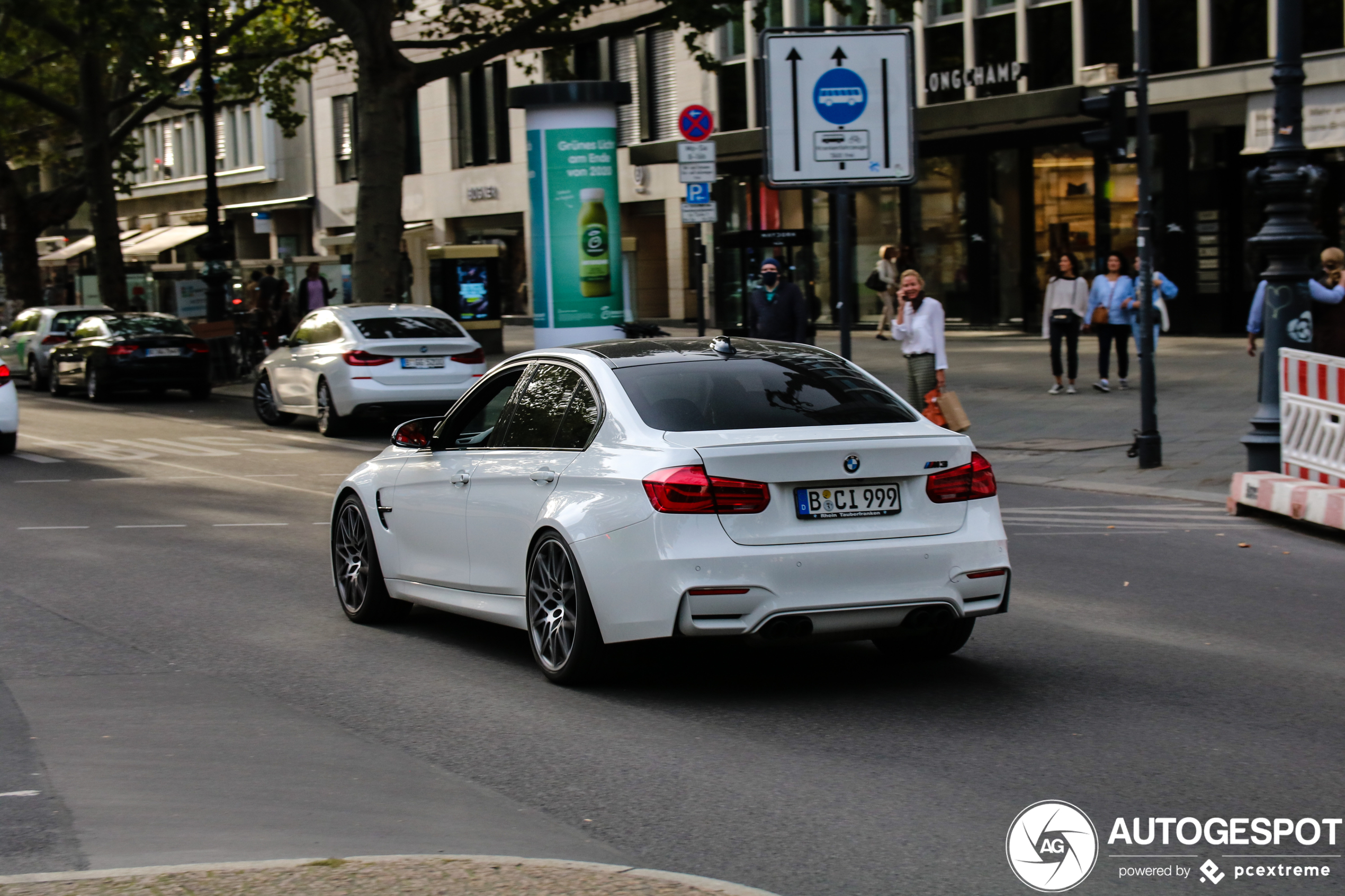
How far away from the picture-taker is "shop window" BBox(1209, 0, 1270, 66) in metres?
27.3

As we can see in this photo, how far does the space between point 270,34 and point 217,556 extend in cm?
3008

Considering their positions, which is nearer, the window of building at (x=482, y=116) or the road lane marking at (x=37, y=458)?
the road lane marking at (x=37, y=458)

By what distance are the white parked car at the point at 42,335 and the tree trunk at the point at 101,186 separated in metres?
6.00

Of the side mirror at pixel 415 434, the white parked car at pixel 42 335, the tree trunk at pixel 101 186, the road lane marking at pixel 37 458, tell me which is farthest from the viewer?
the tree trunk at pixel 101 186

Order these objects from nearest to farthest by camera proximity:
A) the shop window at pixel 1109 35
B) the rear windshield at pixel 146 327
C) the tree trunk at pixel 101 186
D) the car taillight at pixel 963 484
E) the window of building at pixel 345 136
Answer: the car taillight at pixel 963 484 < the rear windshield at pixel 146 327 < the shop window at pixel 1109 35 < the tree trunk at pixel 101 186 < the window of building at pixel 345 136

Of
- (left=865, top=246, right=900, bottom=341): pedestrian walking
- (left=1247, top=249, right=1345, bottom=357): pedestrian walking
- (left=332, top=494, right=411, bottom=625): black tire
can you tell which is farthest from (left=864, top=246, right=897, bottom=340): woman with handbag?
(left=332, top=494, right=411, bottom=625): black tire

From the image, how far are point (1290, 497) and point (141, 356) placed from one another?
20.3 meters

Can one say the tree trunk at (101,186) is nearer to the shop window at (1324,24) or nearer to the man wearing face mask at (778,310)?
the man wearing face mask at (778,310)

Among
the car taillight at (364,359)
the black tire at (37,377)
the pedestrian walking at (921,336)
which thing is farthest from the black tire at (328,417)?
the black tire at (37,377)

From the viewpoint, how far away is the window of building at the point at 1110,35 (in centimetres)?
2919

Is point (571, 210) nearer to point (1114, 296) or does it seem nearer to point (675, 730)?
point (1114, 296)

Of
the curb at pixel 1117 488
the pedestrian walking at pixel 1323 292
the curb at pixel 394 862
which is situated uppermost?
the pedestrian walking at pixel 1323 292

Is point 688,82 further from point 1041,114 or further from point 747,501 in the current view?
point 747,501

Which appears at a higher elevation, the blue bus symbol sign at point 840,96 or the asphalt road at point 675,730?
the blue bus symbol sign at point 840,96
